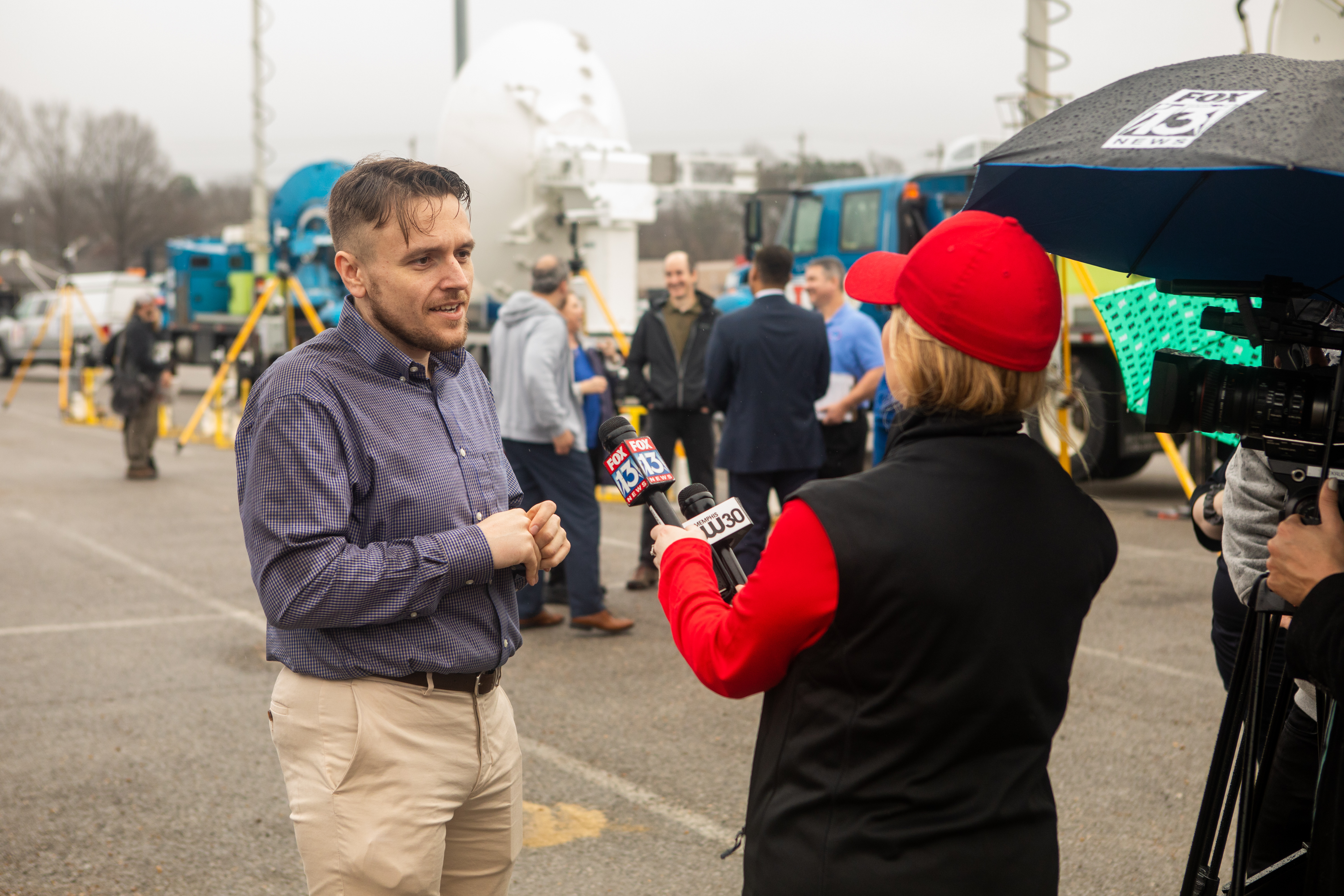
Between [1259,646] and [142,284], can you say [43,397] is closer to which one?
[142,284]

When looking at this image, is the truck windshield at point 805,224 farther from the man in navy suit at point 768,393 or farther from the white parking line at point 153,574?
the white parking line at point 153,574

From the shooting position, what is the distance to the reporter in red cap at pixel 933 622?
5.36ft

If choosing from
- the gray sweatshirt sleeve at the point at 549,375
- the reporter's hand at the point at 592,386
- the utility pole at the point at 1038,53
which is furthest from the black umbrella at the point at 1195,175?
the utility pole at the point at 1038,53

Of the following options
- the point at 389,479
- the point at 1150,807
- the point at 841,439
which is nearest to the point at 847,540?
the point at 389,479

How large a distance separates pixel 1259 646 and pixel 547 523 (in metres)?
1.36

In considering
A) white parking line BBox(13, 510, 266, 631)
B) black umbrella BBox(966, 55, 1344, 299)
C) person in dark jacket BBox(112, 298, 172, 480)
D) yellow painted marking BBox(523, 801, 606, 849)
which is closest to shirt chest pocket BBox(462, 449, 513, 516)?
black umbrella BBox(966, 55, 1344, 299)

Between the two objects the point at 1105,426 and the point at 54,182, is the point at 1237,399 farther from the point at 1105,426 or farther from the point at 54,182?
the point at 54,182

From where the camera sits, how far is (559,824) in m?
4.11

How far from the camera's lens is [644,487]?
2.25m

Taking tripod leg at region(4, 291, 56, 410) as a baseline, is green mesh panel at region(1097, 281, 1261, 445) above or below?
above

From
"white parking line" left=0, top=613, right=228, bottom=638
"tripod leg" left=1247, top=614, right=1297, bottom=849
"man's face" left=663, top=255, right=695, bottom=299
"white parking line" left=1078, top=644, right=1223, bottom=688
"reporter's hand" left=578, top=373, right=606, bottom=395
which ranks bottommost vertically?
"white parking line" left=0, top=613, right=228, bottom=638

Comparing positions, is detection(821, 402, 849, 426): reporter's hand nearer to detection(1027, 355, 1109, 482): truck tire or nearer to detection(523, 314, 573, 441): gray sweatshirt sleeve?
detection(523, 314, 573, 441): gray sweatshirt sleeve

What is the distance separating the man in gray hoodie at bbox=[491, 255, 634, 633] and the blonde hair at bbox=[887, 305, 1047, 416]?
470 centimetres

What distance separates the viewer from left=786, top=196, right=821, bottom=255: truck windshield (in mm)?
13602
